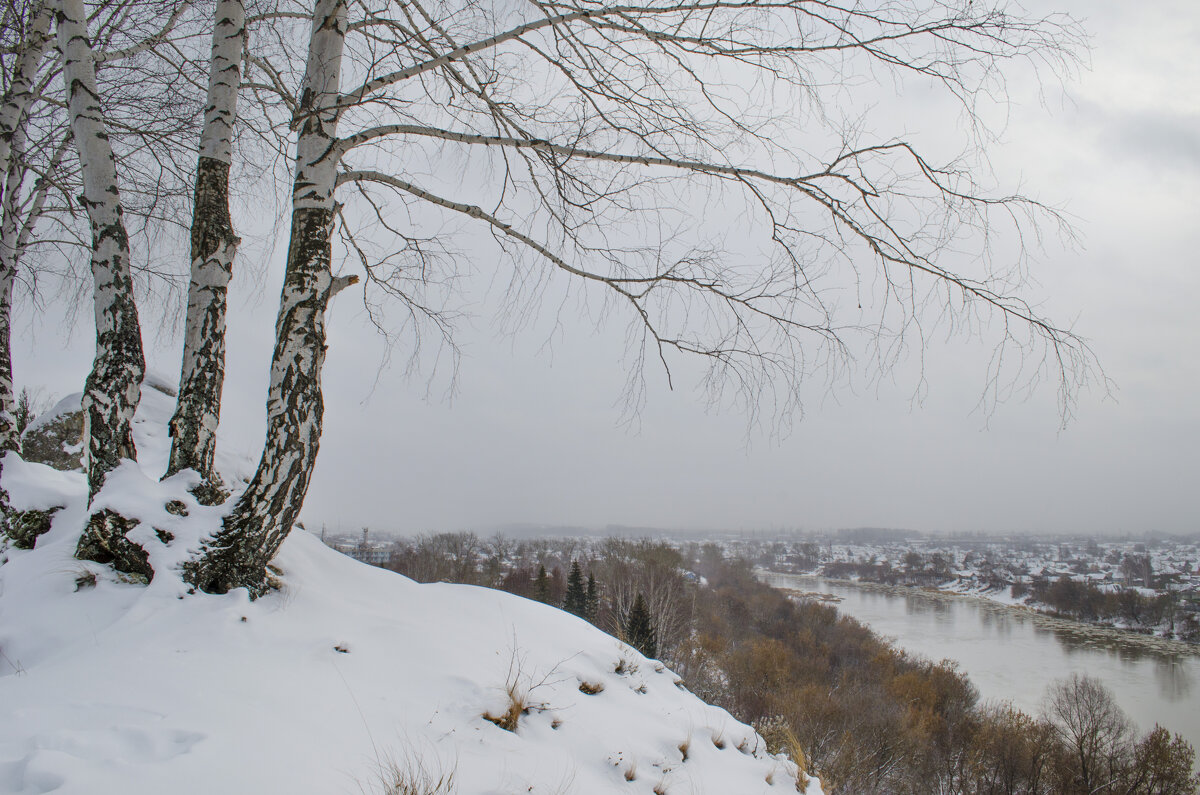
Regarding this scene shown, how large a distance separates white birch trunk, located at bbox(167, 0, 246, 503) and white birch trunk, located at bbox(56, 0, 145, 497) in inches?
10.6

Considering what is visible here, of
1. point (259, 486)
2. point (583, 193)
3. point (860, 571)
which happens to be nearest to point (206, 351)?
point (259, 486)

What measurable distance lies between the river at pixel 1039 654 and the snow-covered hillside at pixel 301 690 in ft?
110

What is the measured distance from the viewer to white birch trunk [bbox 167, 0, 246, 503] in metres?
3.02

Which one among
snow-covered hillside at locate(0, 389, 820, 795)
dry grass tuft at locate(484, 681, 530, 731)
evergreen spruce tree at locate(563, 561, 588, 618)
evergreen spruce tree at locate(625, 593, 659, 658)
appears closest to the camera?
snow-covered hillside at locate(0, 389, 820, 795)

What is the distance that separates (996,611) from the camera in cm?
5481

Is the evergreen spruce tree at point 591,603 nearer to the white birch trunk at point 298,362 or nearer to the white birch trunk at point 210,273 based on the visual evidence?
the white birch trunk at point 210,273

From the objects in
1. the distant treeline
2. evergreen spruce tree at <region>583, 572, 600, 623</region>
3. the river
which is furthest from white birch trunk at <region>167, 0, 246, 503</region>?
the river

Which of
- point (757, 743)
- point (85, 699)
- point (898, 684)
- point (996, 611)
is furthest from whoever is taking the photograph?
point (996, 611)

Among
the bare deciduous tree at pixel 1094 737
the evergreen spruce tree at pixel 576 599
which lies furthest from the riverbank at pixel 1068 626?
the evergreen spruce tree at pixel 576 599

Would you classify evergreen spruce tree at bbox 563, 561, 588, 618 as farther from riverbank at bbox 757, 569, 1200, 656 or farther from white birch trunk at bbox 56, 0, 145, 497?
riverbank at bbox 757, 569, 1200, 656

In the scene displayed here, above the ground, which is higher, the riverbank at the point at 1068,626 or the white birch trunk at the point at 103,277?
the white birch trunk at the point at 103,277

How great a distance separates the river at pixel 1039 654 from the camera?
28.1 meters

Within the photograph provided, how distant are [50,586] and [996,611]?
69.3 m

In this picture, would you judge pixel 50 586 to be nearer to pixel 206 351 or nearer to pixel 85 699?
pixel 85 699
